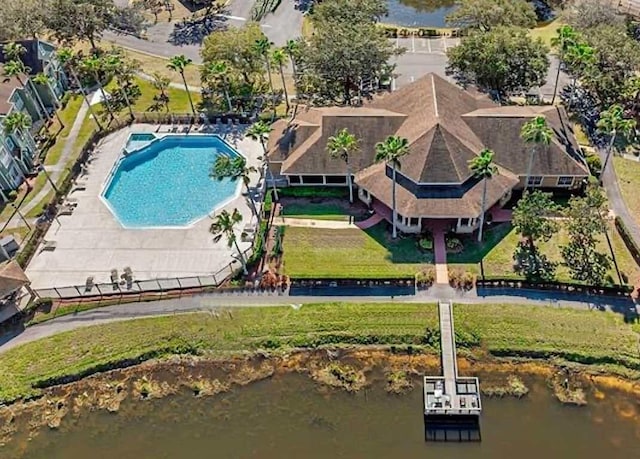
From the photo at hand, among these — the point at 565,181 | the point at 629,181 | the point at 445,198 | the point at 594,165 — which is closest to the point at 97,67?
the point at 445,198

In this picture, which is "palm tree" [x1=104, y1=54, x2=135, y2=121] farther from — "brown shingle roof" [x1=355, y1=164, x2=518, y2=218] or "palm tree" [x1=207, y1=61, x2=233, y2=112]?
"brown shingle roof" [x1=355, y1=164, x2=518, y2=218]

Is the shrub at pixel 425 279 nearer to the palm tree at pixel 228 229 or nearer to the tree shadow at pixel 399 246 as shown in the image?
the tree shadow at pixel 399 246

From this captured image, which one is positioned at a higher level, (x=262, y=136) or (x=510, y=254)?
(x=262, y=136)

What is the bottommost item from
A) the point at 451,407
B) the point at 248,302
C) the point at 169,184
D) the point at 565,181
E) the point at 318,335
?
the point at 451,407

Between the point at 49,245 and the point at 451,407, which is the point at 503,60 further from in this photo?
the point at 49,245

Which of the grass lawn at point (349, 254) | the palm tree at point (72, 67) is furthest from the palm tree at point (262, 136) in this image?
the palm tree at point (72, 67)

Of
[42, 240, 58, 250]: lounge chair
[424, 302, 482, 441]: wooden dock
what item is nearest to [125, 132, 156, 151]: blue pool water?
[42, 240, 58, 250]: lounge chair

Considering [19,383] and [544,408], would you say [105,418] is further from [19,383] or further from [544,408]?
[544,408]
